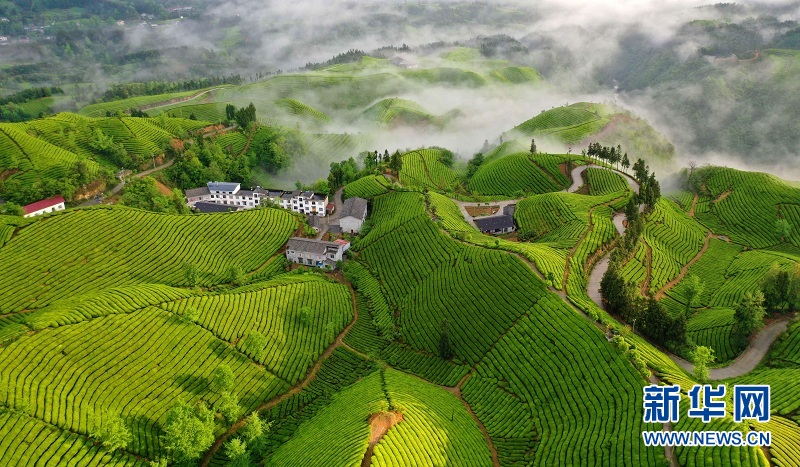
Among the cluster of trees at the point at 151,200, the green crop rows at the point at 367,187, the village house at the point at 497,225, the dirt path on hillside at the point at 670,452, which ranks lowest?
the dirt path on hillside at the point at 670,452

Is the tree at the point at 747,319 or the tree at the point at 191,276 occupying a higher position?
the tree at the point at 191,276

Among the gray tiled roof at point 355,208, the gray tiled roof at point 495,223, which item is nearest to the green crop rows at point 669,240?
the gray tiled roof at point 495,223

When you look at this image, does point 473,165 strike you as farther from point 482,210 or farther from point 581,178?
point 482,210

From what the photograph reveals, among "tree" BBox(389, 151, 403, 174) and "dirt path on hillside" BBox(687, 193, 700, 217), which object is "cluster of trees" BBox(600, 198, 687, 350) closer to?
"dirt path on hillside" BBox(687, 193, 700, 217)

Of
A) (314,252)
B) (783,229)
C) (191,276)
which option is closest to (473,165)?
(314,252)

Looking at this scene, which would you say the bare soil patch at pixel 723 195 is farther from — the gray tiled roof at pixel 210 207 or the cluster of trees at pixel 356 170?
the gray tiled roof at pixel 210 207

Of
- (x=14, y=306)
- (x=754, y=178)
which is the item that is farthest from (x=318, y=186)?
(x=754, y=178)
